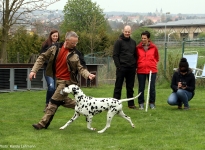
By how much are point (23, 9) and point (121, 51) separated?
10.9m

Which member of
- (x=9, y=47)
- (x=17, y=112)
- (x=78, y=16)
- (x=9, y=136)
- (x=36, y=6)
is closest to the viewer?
(x=9, y=136)

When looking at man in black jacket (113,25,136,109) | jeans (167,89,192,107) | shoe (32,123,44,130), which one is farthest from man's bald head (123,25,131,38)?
shoe (32,123,44,130)

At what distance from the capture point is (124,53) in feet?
34.9

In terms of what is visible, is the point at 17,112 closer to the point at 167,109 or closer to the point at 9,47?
the point at 167,109

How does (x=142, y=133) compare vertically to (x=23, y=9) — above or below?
below

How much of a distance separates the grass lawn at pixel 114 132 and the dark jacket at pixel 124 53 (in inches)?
43.0

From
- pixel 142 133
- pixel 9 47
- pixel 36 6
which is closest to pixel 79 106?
pixel 142 133

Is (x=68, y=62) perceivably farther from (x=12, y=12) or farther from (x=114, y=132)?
(x=12, y=12)

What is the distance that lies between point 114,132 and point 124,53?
2964mm

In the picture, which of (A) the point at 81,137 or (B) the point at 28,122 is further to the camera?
(B) the point at 28,122

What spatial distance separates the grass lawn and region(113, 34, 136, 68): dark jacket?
3.58ft

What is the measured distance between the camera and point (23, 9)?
20531mm

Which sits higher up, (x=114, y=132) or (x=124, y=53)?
(x=124, y=53)

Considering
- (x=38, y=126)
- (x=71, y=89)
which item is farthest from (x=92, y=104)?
(x=38, y=126)
